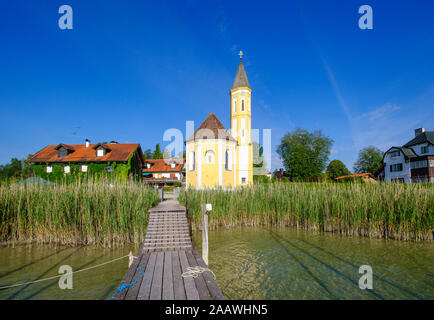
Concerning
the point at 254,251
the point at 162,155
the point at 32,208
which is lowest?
the point at 254,251

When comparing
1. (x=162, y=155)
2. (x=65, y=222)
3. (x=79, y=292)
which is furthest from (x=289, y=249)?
(x=162, y=155)

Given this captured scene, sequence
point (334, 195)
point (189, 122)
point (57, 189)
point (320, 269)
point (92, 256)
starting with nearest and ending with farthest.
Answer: point (320, 269)
point (92, 256)
point (57, 189)
point (334, 195)
point (189, 122)

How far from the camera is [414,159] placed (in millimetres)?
30641

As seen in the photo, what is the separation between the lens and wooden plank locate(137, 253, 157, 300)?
3.79 m

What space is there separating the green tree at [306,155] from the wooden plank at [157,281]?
146 feet

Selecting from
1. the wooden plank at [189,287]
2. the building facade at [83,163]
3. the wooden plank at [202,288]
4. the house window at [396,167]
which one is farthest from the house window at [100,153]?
the house window at [396,167]

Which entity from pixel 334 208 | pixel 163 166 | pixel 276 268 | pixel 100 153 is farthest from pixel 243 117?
pixel 163 166

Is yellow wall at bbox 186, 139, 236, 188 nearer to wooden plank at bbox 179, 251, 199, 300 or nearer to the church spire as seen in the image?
the church spire

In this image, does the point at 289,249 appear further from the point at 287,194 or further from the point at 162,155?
the point at 162,155

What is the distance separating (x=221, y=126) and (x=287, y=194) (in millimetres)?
15082

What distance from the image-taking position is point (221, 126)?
2589 cm

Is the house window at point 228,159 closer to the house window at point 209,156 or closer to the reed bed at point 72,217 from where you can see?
the house window at point 209,156
